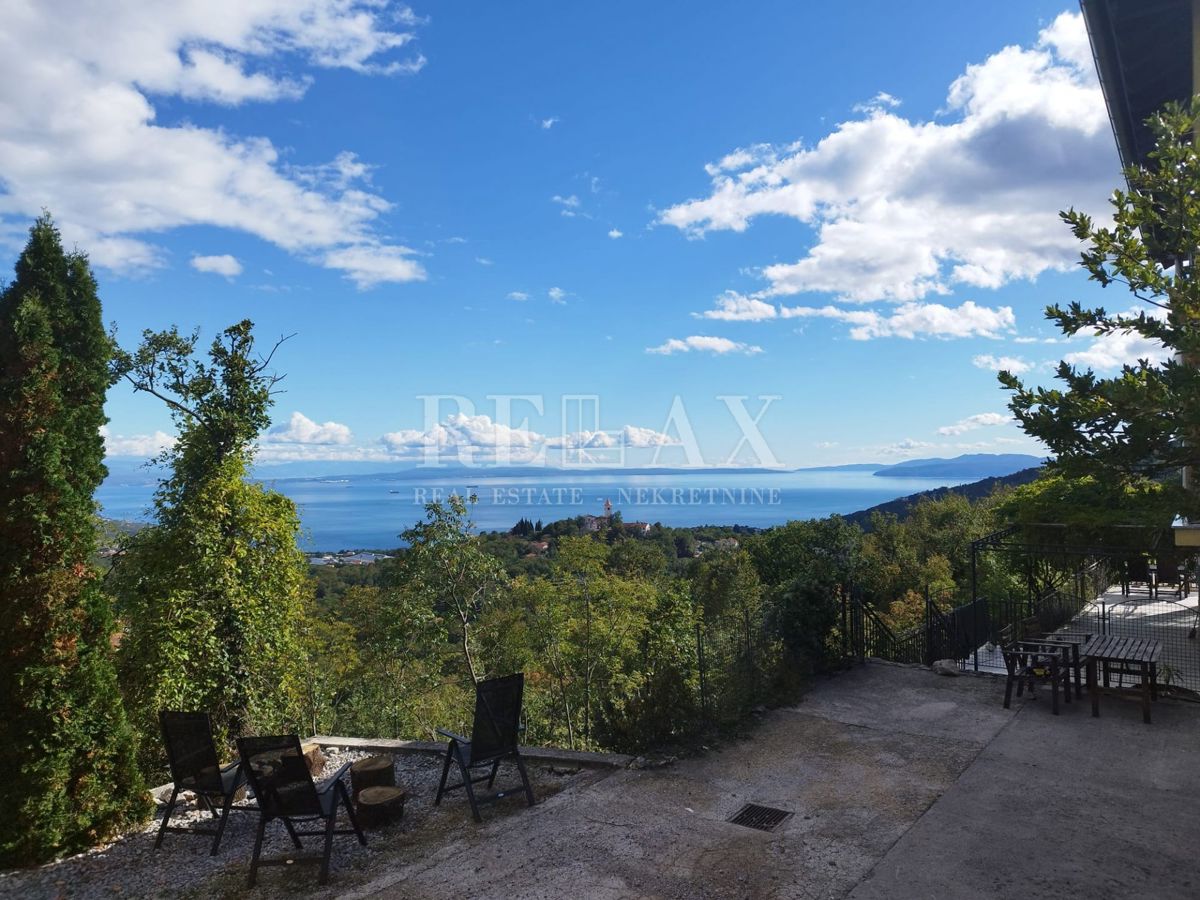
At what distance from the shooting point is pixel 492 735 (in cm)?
536

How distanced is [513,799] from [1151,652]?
6.46m

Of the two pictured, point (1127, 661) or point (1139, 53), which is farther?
point (1139, 53)

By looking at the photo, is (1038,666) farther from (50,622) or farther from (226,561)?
(50,622)

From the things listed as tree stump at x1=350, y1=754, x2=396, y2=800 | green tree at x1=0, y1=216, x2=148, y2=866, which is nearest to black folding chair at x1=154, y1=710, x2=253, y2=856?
green tree at x1=0, y1=216, x2=148, y2=866

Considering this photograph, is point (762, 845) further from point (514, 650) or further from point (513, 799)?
point (514, 650)

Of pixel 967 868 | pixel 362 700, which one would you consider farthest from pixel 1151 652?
pixel 362 700

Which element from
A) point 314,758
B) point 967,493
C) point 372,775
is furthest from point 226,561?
point 967,493

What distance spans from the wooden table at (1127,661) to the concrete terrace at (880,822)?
25 centimetres

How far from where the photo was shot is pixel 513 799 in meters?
5.53

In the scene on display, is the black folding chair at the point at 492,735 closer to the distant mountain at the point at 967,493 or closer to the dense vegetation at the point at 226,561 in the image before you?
the dense vegetation at the point at 226,561

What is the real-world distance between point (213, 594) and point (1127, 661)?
362 inches

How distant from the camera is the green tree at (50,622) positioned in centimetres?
490

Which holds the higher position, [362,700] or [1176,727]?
[1176,727]

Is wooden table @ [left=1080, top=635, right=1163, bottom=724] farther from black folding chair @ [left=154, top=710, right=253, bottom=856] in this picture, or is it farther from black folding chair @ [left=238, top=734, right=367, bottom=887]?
black folding chair @ [left=154, top=710, right=253, bottom=856]
